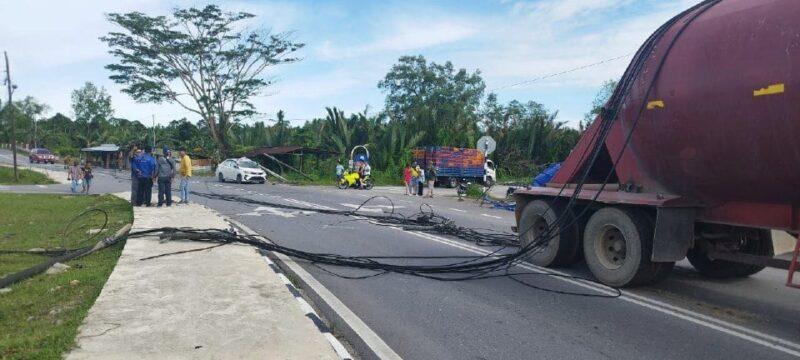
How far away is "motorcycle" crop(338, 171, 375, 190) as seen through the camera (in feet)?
95.9

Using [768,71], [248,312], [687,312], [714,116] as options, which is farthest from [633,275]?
[248,312]

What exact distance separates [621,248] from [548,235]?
101 centimetres

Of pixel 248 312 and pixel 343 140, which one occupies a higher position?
pixel 343 140

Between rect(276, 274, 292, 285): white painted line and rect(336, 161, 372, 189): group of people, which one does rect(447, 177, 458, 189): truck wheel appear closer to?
rect(336, 161, 372, 189): group of people

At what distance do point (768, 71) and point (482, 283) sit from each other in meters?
3.79

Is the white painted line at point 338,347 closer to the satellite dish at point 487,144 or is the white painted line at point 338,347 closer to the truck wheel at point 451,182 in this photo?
the satellite dish at point 487,144

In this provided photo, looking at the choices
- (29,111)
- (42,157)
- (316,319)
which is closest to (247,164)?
(316,319)

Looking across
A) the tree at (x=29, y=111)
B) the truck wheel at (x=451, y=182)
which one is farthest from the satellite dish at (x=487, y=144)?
the tree at (x=29, y=111)

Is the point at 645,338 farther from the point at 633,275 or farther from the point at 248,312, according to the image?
the point at 248,312

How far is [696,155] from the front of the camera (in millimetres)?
5816

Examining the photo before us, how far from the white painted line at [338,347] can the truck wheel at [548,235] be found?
357 centimetres

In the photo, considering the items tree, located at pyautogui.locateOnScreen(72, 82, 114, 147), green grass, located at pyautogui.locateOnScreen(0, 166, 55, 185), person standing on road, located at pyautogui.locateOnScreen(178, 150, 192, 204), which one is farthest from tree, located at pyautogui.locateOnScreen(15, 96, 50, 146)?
person standing on road, located at pyautogui.locateOnScreen(178, 150, 192, 204)

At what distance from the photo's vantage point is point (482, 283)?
703 cm

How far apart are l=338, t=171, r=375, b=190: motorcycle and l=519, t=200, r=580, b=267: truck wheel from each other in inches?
834
